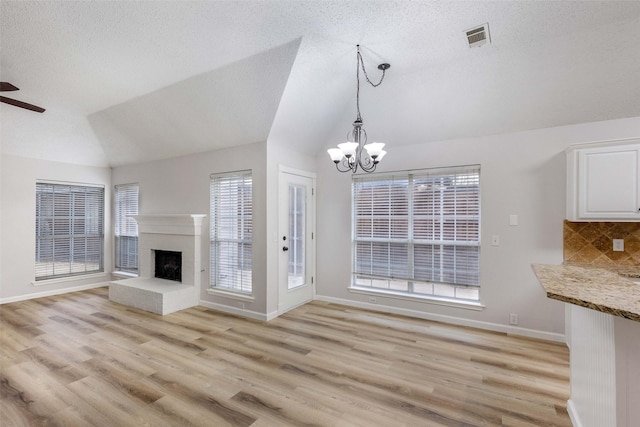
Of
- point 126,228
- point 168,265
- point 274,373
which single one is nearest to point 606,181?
point 274,373

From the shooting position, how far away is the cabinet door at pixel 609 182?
2865mm

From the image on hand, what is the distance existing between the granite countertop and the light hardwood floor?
1035mm

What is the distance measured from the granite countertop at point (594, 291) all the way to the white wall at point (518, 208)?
4.83ft

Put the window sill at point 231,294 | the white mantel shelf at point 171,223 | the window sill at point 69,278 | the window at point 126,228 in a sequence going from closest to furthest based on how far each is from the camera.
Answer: the window sill at point 231,294
the white mantel shelf at point 171,223
the window sill at point 69,278
the window at point 126,228

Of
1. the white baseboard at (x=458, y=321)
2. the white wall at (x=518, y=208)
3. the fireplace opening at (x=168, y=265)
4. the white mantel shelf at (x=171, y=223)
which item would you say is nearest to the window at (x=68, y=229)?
the white mantel shelf at (x=171, y=223)

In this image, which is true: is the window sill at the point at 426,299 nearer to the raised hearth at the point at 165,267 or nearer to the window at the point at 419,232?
the window at the point at 419,232

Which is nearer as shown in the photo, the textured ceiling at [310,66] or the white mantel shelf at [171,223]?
the textured ceiling at [310,66]

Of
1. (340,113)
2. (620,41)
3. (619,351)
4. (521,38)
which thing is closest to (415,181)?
(340,113)

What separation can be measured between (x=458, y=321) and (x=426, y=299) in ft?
1.55

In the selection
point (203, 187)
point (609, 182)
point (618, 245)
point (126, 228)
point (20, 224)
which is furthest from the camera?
point (126, 228)

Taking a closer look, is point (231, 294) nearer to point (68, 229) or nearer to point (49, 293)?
point (49, 293)

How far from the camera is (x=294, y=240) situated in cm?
473

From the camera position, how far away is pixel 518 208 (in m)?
3.66

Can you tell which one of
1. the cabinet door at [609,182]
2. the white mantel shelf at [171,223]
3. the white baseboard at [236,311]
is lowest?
the white baseboard at [236,311]
